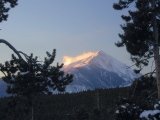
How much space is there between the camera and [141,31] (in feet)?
70.1

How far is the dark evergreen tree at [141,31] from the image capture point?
68.0 feet

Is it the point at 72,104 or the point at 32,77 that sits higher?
the point at 72,104

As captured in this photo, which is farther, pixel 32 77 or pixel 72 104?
pixel 72 104

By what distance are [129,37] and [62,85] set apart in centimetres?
584

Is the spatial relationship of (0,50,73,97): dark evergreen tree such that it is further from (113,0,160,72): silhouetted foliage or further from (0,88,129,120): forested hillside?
(0,88,129,120): forested hillside

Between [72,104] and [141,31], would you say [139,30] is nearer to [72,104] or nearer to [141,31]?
[141,31]

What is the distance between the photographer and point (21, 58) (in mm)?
17516

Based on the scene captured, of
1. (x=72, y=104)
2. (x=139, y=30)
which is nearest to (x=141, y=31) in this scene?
(x=139, y=30)

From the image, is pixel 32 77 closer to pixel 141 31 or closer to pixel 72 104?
pixel 141 31

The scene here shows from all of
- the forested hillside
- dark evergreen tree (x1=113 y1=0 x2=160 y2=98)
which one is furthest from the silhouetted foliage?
the forested hillside

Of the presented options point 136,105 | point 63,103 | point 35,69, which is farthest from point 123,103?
point 63,103

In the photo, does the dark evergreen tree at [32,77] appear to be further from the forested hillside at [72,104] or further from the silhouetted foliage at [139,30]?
the forested hillside at [72,104]

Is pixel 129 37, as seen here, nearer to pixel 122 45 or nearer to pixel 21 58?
pixel 122 45

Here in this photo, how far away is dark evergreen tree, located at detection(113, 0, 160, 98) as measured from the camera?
68.0ft
